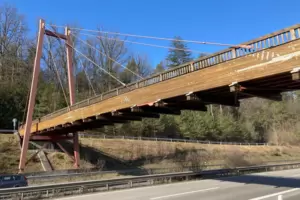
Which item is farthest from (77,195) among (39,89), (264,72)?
(39,89)

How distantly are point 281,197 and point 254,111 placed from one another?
77.3 m

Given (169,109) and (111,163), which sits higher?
(169,109)

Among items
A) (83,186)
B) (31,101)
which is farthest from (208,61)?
(31,101)

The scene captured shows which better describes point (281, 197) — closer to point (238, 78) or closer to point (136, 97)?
point (238, 78)

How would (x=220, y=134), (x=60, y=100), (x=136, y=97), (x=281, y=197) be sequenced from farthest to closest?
(x=220, y=134), (x=60, y=100), (x=136, y=97), (x=281, y=197)

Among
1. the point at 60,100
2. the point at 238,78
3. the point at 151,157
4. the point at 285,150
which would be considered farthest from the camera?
the point at 285,150

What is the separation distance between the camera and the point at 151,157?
43.2m

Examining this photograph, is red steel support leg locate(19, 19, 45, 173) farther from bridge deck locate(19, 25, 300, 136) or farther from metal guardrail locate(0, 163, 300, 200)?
metal guardrail locate(0, 163, 300, 200)

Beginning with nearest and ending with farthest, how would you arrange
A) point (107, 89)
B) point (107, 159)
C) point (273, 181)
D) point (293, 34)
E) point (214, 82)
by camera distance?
point (293, 34) → point (214, 82) → point (273, 181) → point (107, 159) → point (107, 89)

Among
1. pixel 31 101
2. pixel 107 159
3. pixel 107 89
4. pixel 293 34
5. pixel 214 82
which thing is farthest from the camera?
pixel 107 89

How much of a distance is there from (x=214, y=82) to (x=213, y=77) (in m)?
0.26

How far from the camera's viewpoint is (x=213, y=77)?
554 inches

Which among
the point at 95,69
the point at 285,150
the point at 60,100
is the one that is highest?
the point at 95,69

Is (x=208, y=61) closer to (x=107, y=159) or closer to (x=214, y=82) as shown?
(x=214, y=82)
